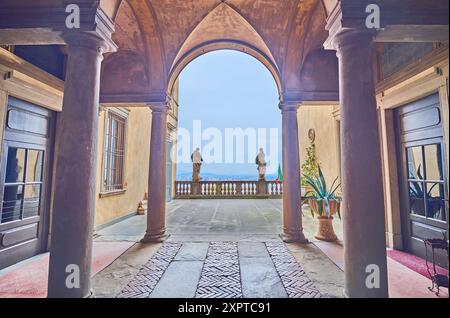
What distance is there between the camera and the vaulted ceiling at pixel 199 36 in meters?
4.20

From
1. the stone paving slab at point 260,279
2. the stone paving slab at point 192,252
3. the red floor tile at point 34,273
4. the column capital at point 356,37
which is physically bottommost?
the red floor tile at point 34,273

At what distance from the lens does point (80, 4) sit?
2.28 meters

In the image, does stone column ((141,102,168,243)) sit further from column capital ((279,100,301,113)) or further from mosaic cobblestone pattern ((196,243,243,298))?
column capital ((279,100,301,113))

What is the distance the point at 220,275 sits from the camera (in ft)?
9.68

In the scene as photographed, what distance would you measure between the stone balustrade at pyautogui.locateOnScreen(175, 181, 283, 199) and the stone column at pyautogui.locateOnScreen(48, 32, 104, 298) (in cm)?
979

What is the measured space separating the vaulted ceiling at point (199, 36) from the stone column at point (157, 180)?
569mm

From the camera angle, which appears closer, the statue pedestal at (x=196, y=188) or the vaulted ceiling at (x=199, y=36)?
the vaulted ceiling at (x=199, y=36)

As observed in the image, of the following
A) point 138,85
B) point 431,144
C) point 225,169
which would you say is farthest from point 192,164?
point 225,169

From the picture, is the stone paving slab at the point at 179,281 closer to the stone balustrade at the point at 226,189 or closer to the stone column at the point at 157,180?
the stone column at the point at 157,180

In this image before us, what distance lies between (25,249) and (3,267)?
1.33 feet

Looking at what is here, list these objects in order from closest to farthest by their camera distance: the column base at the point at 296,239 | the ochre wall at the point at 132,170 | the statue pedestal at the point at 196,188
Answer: the column base at the point at 296,239, the ochre wall at the point at 132,170, the statue pedestal at the point at 196,188

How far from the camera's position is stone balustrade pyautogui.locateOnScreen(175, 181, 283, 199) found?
11922 millimetres

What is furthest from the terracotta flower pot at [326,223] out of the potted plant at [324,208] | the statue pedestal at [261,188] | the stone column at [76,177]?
the statue pedestal at [261,188]

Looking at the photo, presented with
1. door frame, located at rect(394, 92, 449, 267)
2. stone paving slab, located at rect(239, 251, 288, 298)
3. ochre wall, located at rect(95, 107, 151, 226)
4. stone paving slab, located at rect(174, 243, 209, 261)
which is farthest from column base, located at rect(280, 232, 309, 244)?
ochre wall, located at rect(95, 107, 151, 226)
